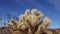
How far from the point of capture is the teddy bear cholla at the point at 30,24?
410 inches

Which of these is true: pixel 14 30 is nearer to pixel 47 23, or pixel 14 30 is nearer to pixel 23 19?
pixel 23 19

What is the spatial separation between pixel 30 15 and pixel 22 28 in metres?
0.84

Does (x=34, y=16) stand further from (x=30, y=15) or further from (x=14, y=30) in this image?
(x=14, y=30)

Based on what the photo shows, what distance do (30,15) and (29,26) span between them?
23.9 inches

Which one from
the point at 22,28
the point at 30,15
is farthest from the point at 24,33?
the point at 30,15

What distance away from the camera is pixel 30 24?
1053 cm

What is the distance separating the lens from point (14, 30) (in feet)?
35.7

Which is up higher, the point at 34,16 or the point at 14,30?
the point at 34,16

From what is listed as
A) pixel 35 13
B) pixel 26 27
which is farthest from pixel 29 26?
pixel 35 13

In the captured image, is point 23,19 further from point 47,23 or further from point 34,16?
point 47,23

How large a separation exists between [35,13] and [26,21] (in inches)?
32.4

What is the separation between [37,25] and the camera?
10.8 meters

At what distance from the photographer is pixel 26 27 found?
10.7 metres

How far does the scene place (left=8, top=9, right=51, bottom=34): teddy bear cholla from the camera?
10.4 m
